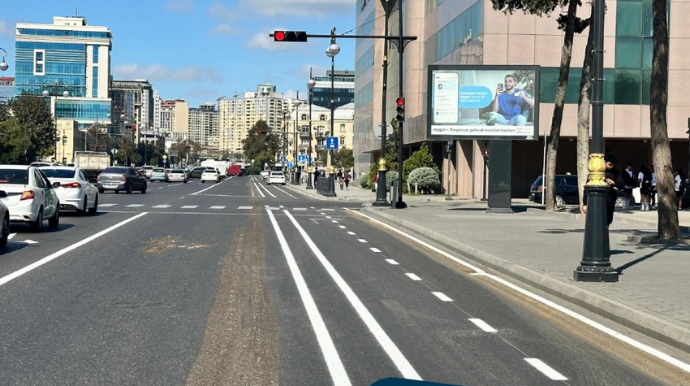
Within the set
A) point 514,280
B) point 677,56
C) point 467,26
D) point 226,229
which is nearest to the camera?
point 514,280

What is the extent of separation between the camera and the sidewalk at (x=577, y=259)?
10781 millimetres

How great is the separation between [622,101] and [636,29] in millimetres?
4035

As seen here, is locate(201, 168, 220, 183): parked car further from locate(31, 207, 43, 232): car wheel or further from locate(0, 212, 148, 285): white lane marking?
locate(31, 207, 43, 232): car wheel

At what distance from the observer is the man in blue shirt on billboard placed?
35.8m

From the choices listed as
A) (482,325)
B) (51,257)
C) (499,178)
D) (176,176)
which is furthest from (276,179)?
(482,325)

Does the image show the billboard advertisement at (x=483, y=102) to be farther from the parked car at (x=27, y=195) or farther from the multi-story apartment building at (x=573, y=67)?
the parked car at (x=27, y=195)

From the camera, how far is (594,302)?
38.5 ft

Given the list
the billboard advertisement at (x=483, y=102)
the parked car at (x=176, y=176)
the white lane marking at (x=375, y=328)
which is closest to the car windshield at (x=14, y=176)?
the white lane marking at (x=375, y=328)

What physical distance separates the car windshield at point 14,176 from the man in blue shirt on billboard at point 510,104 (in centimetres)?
1937

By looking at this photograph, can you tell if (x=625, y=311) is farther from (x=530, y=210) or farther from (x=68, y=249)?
(x=530, y=210)

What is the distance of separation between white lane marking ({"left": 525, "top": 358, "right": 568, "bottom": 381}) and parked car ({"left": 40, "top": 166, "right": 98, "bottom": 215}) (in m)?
21.6

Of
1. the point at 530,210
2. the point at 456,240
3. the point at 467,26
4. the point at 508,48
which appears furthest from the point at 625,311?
the point at 467,26

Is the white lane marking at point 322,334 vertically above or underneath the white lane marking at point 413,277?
above

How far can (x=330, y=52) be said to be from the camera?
1636 inches
